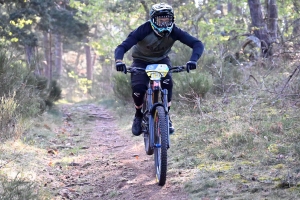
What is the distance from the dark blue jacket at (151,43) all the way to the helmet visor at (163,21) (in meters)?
0.19

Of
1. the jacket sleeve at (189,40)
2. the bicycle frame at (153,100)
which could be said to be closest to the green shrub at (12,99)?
the bicycle frame at (153,100)

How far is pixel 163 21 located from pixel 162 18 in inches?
1.5

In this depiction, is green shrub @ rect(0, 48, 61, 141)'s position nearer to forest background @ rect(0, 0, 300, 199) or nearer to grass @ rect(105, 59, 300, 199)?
forest background @ rect(0, 0, 300, 199)

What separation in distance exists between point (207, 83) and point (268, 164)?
4.43m

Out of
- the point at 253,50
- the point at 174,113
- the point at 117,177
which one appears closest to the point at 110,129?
the point at 174,113

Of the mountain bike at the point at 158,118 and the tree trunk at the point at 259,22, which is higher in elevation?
the tree trunk at the point at 259,22

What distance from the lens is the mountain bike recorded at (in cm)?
406

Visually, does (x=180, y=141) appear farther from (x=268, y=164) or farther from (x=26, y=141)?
(x=26, y=141)

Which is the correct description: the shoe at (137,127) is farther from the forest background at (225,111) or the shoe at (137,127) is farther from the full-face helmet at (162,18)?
the full-face helmet at (162,18)

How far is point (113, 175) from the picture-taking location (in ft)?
16.4

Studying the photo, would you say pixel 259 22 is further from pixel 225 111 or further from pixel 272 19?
pixel 225 111

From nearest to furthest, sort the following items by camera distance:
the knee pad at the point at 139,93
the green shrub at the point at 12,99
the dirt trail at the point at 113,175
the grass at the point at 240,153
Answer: the grass at the point at 240,153 → the dirt trail at the point at 113,175 → the knee pad at the point at 139,93 → the green shrub at the point at 12,99

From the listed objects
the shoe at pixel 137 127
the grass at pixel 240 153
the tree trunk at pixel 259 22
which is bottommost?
the grass at pixel 240 153

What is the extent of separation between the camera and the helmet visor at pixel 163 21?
4492 millimetres
